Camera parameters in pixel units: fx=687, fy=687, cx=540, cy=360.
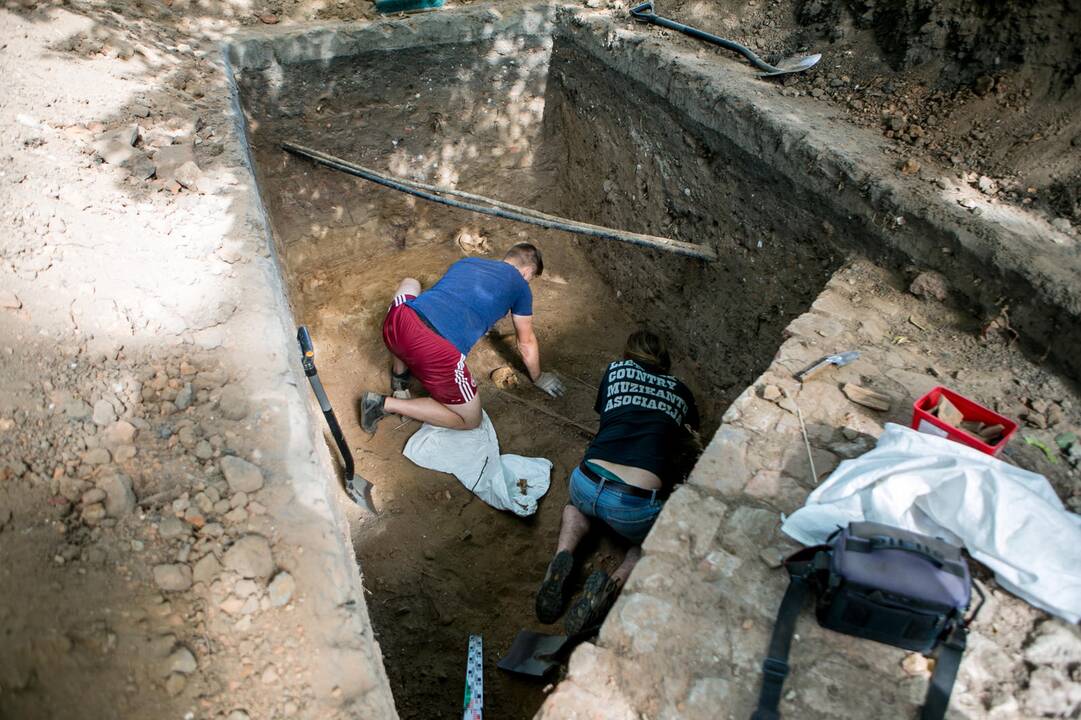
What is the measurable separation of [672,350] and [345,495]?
96.1 inches

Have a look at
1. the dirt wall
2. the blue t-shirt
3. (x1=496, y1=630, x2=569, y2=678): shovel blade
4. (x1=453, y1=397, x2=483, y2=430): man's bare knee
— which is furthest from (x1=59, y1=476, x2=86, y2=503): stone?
the dirt wall

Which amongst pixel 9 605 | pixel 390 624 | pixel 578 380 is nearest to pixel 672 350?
pixel 578 380

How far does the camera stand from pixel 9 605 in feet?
5.66

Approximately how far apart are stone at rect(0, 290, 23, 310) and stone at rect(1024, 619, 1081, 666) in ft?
11.3

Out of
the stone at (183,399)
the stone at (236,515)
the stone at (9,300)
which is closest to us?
the stone at (236,515)

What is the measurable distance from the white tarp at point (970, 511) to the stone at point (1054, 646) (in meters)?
0.04

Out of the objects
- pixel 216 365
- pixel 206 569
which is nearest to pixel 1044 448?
pixel 206 569

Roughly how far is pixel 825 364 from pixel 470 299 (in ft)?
6.72

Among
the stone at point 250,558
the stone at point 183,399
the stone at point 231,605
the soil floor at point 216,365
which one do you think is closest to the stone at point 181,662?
the soil floor at point 216,365

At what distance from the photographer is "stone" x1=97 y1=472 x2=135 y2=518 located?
2006 millimetres

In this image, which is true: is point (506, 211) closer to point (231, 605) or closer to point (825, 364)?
point (825, 364)

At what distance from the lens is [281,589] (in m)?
1.94

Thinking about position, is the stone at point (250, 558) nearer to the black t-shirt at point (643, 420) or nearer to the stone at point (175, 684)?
the stone at point (175, 684)

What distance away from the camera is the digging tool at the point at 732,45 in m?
4.36
